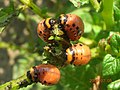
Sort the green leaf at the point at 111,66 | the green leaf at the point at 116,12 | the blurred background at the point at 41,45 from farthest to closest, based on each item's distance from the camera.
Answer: the blurred background at the point at 41,45
the green leaf at the point at 116,12
the green leaf at the point at 111,66

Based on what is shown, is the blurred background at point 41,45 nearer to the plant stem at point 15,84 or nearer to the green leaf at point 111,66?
the green leaf at point 111,66

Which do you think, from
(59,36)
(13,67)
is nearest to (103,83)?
(59,36)

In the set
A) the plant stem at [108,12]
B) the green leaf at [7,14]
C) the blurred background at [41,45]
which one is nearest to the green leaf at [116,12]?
the plant stem at [108,12]

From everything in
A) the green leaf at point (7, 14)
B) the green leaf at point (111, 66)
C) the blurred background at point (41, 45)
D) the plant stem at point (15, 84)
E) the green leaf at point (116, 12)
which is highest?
the blurred background at point (41, 45)

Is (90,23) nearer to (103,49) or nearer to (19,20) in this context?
(103,49)

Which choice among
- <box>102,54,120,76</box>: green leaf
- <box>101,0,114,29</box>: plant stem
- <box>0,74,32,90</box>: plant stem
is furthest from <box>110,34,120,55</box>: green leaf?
<box>0,74,32,90</box>: plant stem

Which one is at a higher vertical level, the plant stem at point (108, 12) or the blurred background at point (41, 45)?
the blurred background at point (41, 45)
